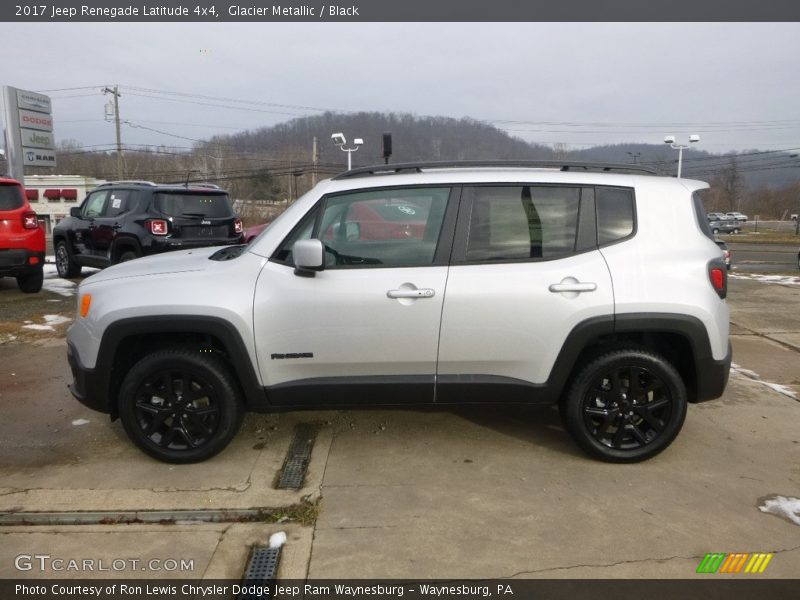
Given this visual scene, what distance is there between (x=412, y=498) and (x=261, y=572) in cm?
93

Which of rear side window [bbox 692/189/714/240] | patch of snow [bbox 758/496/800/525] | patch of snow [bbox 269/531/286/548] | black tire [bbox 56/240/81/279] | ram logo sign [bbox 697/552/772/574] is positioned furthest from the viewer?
black tire [bbox 56/240/81/279]

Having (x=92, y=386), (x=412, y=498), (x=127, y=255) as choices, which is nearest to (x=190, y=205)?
(x=127, y=255)

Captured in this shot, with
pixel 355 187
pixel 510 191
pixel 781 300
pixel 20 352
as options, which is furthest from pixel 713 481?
pixel 781 300

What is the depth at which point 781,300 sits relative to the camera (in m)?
9.67

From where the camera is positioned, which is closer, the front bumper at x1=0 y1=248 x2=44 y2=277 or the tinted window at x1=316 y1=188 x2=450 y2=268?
the tinted window at x1=316 y1=188 x2=450 y2=268

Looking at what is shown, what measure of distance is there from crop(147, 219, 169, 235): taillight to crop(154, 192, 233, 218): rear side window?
0.60 feet

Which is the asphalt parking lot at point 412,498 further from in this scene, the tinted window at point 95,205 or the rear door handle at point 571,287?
the tinted window at point 95,205

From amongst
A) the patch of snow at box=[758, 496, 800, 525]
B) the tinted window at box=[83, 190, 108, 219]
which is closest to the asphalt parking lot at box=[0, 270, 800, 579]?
the patch of snow at box=[758, 496, 800, 525]

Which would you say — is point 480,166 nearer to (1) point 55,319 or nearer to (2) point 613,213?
(2) point 613,213

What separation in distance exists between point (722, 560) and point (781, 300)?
8.67 metres

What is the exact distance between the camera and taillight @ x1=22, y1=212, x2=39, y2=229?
8.59 m

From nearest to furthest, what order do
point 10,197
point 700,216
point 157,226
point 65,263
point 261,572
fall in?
point 261,572 → point 700,216 → point 157,226 → point 10,197 → point 65,263

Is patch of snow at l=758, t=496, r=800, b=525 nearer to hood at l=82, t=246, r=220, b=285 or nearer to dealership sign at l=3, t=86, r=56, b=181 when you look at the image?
hood at l=82, t=246, r=220, b=285

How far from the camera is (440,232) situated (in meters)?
3.45
